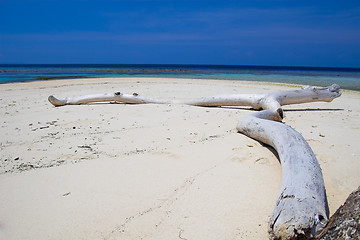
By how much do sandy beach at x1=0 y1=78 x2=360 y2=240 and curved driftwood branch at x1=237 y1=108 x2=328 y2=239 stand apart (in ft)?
0.67

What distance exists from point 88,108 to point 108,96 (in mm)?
699

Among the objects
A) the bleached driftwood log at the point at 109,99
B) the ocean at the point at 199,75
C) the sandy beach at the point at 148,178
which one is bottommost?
the ocean at the point at 199,75

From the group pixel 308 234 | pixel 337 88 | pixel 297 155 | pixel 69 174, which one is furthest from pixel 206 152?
pixel 337 88

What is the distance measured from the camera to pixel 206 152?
3.23 m

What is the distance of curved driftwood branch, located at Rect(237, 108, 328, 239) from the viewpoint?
1.61m

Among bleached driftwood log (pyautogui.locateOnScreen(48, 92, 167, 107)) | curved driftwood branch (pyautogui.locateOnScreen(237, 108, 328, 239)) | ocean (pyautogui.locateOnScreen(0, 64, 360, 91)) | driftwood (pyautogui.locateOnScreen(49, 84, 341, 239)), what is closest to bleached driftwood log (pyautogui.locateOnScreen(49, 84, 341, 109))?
bleached driftwood log (pyautogui.locateOnScreen(48, 92, 167, 107))

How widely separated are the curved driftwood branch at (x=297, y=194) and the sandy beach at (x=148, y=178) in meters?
0.20

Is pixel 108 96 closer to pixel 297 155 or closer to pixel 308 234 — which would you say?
pixel 297 155

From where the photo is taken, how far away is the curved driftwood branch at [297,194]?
161cm

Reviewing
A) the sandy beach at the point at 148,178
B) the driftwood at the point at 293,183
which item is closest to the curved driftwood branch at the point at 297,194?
the driftwood at the point at 293,183

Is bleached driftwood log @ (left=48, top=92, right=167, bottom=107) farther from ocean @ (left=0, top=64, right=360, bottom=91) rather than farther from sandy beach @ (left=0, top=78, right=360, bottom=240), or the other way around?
ocean @ (left=0, top=64, right=360, bottom=91)

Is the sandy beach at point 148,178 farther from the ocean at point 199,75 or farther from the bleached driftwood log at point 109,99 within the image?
the ocean at point 199,75

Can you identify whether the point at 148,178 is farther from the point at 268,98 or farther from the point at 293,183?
the point at 268,98

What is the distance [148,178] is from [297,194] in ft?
4.30
